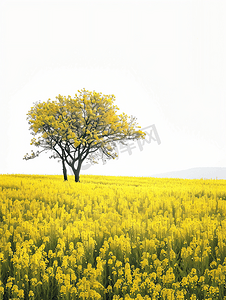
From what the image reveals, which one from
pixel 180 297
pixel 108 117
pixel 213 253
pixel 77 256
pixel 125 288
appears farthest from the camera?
pixel 108 117

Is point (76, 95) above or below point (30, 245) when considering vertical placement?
above

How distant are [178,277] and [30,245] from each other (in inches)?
136

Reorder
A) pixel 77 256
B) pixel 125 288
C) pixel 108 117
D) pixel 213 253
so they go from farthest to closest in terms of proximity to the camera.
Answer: pixel 108 117, pixel 213 253, pixel 77 256, pixel 125 288

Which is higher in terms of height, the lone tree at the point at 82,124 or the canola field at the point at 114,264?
the lone tree at the point at 82,124

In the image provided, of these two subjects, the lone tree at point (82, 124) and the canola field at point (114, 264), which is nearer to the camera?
the canola field at point (114, 264)

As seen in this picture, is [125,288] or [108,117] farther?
[108,117]

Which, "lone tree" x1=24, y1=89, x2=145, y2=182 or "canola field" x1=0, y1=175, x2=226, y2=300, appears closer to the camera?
"canola field" x1=0, y1=175, x2=226, y2=300

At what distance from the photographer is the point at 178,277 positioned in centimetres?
488

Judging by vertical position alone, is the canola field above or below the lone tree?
below

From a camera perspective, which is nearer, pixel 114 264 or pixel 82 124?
pixel 114 264

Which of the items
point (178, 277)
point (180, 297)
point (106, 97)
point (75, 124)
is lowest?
point (178, 277)

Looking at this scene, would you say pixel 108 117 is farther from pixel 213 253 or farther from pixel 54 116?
pixel 213 253

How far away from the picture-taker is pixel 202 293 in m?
4.18

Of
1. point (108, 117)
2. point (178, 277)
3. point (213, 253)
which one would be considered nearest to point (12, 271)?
point (178, 277)
